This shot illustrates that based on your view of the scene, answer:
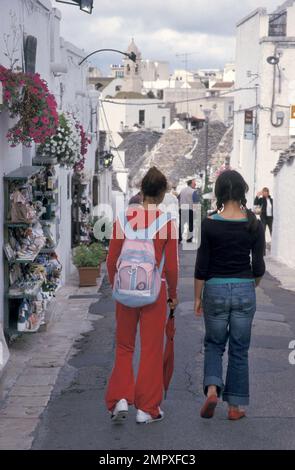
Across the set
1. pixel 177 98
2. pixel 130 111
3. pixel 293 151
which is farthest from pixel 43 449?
pixel 177 98

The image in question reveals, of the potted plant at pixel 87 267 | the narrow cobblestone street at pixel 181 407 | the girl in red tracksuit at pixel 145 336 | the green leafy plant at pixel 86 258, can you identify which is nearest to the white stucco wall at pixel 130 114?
the green leafy plant at pixel 86 258

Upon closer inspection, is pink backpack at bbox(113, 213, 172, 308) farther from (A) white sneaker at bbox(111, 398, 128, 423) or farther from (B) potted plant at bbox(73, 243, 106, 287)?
(B) potted plant at bbox(73, 243, 106, 287)

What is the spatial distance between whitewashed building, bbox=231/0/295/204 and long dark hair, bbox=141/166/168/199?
25.8m

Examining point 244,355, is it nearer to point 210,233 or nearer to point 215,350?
point 215,350

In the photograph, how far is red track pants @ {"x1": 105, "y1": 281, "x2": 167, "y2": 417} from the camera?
21.0 feet

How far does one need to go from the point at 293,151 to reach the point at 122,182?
1094 inches

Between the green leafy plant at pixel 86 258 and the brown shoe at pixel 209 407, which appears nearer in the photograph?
the brown shoe at pixel 209 407

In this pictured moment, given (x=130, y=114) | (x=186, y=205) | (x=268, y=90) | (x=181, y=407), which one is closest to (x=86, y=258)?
(x=186, y=205)

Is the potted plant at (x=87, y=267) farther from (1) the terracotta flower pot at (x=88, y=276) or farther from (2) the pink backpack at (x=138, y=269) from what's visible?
(2) the pink backpack at (x=138, y=269)

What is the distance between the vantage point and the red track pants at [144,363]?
639 cm

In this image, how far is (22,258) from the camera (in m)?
9.04

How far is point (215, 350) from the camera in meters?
6.49

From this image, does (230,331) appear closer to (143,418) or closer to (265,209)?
(143,418)

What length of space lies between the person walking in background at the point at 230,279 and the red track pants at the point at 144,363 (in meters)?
0.36
